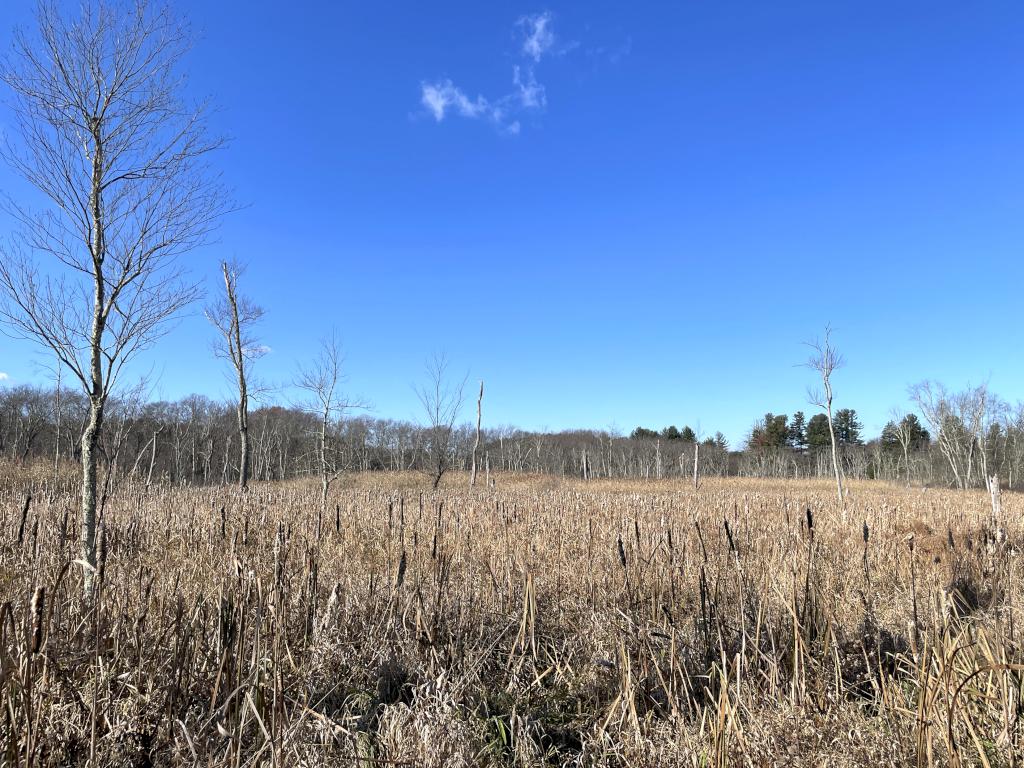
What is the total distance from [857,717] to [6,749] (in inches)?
113

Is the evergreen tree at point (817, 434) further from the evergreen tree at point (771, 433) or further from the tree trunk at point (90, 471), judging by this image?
the tree trunk at point (90, 471)

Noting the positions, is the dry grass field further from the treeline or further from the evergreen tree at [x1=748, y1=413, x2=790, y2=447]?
the evergreen tree at [x1=748, y1=413, x2=790, y2=447]

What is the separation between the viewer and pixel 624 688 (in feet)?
7.44

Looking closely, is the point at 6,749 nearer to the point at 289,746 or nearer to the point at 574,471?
the point at 289,746

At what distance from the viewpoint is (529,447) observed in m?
60.6

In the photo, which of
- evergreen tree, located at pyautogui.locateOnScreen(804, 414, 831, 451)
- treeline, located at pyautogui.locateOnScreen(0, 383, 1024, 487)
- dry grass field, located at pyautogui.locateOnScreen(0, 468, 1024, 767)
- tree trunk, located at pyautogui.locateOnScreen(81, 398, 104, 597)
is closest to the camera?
dry grass field, located at pyautogui.locateOnScreen(0, 468, 1024, 767)

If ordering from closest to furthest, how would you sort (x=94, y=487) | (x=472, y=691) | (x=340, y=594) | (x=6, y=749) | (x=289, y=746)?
(x=6, y=749)
(x=289, y=746)
(x=472, y=691)
(x=340, y=594)
(x=94, y=487)

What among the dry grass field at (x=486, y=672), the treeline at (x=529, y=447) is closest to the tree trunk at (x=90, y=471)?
the dry grass field at (x=486, y=672)

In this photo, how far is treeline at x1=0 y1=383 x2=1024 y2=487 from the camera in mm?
40750

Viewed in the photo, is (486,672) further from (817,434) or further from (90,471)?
(817,434)

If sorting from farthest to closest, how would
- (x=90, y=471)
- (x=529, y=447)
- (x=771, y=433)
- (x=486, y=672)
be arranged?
1. (x=771, y=433)
2. (x=529, y=447)
3. (x=90, y=471)
4. (x=486, y=672)

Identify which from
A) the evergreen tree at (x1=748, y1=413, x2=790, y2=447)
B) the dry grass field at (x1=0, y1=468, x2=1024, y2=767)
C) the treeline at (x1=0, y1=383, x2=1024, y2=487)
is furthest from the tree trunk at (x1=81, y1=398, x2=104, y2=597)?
the evergreen tree at (x1=748, y1=413, x2=790, y2=447)

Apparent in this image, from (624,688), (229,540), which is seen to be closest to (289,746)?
(624,688)

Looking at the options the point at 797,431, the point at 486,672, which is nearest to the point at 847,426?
the point at 797,431
